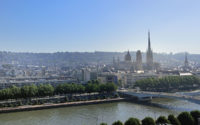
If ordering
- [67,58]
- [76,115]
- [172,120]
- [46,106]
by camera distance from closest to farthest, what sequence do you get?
[172,120], [76,115], [46,106], [67,58]

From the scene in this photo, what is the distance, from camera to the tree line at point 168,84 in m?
37.7

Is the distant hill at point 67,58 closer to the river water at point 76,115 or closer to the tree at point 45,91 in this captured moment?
the tree at point 45,91

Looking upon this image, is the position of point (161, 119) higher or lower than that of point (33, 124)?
higher

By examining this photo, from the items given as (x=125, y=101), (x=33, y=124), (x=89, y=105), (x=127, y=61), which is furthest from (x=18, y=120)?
(x=127, y=61)

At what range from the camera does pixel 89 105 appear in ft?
88.3

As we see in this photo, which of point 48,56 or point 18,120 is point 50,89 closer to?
point 18,120

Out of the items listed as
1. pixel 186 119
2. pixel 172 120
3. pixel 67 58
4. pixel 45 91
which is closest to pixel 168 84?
pixel 45 91

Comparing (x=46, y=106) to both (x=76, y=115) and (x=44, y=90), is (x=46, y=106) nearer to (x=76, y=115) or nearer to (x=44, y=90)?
(x=44, y=90)

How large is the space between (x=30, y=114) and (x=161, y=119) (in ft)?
39.2

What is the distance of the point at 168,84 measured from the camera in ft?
128

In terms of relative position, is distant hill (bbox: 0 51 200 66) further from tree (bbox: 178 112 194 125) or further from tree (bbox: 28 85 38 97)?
tree (bbox: 178 112 194 125)

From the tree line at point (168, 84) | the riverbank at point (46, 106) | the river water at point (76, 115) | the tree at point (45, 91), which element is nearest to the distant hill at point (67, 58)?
the tree line at point (168, 84)

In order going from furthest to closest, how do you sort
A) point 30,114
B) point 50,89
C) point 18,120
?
point 50,89 < point 30,114 < point 18,120

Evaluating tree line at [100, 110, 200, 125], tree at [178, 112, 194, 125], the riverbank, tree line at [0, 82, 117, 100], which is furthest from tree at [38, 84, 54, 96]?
tree at [178, 112, 194, 125]
